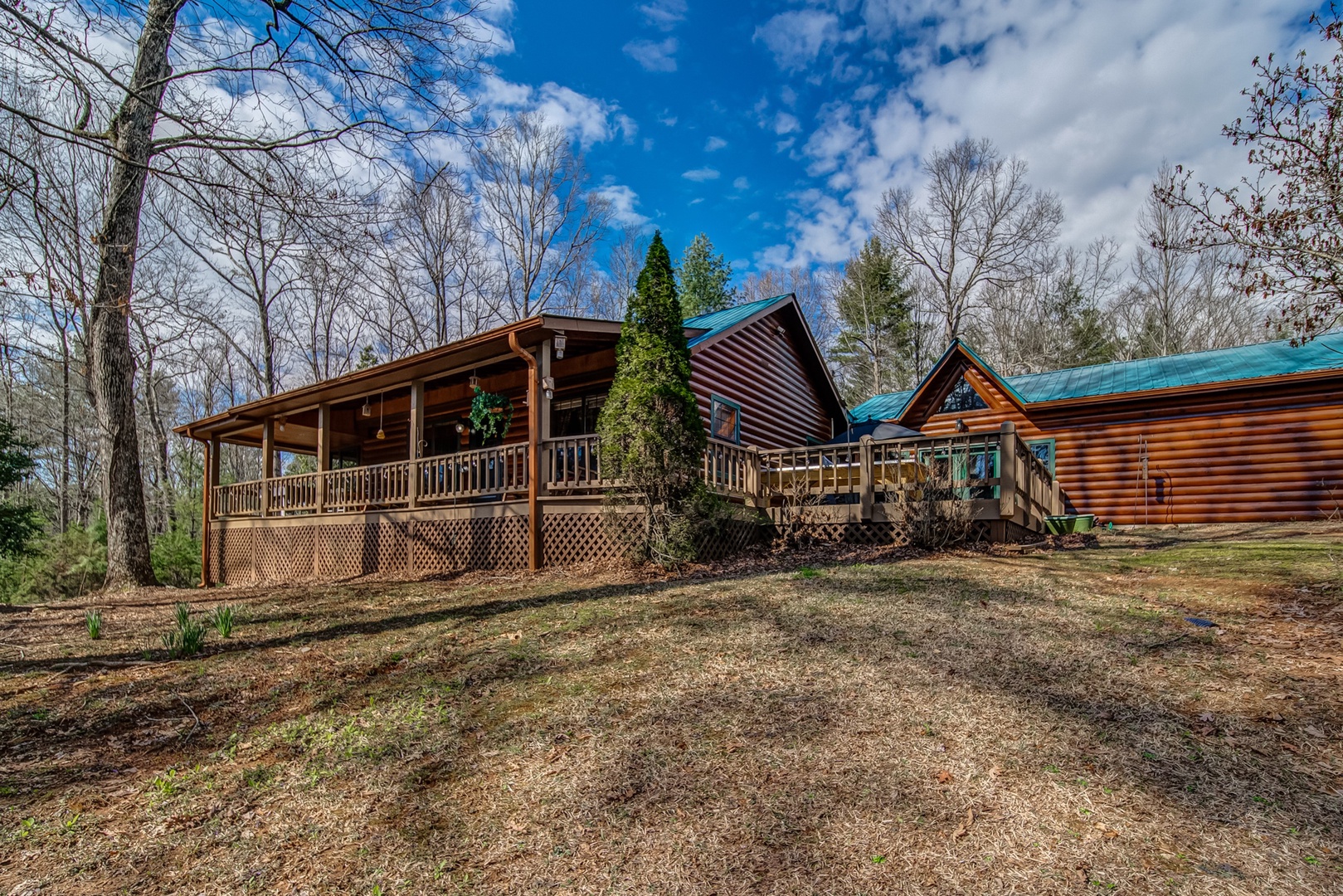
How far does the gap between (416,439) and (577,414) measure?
10.9 ft

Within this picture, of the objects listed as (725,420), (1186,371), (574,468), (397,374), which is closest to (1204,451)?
(1186,371)

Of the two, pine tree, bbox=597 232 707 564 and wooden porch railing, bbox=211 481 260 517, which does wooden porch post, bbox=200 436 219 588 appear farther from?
pine tree, bbox=597 232 707 564

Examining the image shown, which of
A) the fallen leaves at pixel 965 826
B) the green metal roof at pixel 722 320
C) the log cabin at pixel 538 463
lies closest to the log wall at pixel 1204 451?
the log cabin at pixel 538 463

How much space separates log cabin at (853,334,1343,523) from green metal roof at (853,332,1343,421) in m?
0.04

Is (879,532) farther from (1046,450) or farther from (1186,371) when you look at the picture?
(1186,371)

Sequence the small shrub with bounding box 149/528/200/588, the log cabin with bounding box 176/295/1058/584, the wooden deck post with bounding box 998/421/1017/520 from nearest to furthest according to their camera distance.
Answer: the wooden deck post with bounding box 998/421/1017/520
the log cabin with bounding box 176/295/1058/584
the small shrub with bounding box 149/528/200/588

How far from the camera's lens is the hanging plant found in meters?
13.3

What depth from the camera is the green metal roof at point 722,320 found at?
13.4m

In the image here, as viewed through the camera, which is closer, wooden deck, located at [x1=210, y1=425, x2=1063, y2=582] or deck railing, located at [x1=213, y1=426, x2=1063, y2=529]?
deck railing, located at [x1=213, y1=426, x2=1063, y2=529]

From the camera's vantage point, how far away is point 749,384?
604 inches

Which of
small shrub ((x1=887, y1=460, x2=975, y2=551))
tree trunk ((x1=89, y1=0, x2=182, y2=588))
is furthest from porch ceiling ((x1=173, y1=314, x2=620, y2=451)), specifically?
small shrub ((x1=887, y1=460, x2=975, y2=551))

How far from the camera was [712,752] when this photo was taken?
3.63 meters

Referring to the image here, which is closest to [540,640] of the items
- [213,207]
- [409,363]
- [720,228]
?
[213,207]

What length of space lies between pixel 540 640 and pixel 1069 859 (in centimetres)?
407
